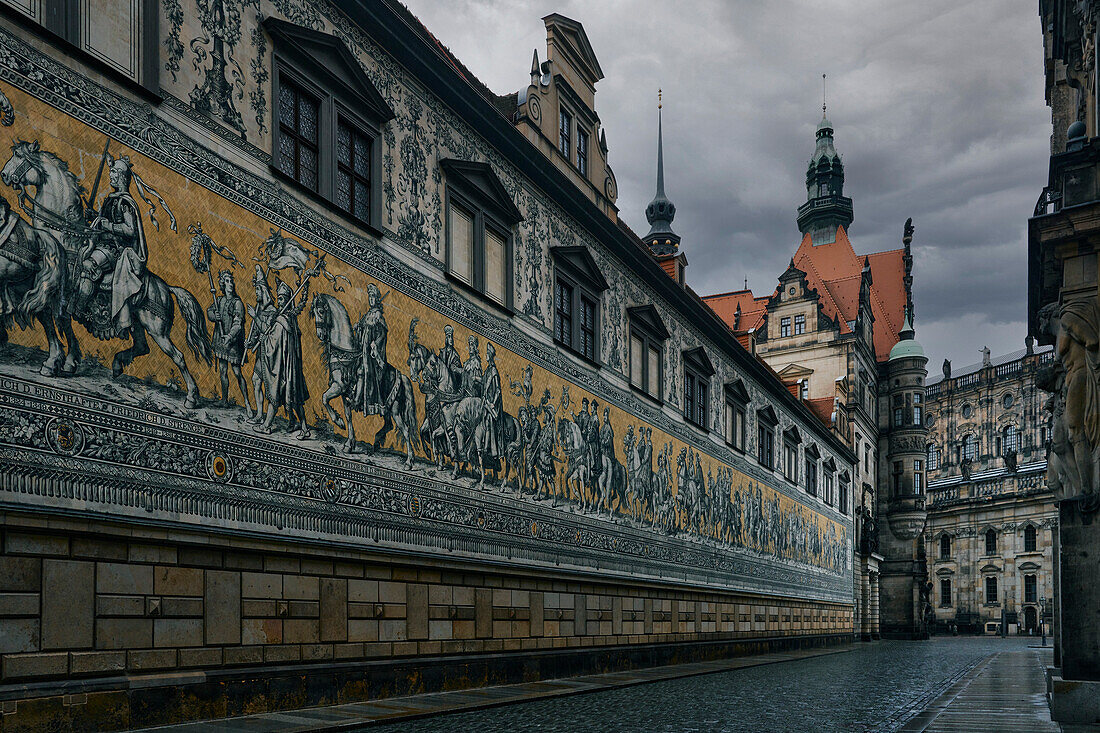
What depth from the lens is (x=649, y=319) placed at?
76.4ft

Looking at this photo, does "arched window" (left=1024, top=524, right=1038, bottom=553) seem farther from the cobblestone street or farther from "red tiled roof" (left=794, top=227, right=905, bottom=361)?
the cobblestone street

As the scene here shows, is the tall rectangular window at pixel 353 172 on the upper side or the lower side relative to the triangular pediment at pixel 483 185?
lower

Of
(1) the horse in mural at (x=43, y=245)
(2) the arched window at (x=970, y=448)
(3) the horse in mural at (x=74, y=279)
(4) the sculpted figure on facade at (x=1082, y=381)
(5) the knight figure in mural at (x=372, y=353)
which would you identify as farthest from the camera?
(2) the arched window at (x=970, y=448)

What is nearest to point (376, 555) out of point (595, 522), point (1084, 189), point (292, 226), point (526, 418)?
point (292, 226)

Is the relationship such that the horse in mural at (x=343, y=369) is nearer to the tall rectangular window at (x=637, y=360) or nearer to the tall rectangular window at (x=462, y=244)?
the tall rectangular window at (x=462, y=244)

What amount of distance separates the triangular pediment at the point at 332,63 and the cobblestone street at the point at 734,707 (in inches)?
298

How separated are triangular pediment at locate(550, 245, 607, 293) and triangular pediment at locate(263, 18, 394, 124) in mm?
6028

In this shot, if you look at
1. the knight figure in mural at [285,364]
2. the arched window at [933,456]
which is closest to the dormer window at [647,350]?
the knight figure in mural at [285,364]

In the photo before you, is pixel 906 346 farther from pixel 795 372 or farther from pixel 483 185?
pixel 483 185

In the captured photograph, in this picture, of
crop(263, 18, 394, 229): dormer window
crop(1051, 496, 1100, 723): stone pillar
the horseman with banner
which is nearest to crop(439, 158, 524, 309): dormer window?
crop(263, 18, 394, 229): dormer window

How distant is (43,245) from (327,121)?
467cm

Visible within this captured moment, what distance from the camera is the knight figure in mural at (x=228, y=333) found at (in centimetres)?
1005

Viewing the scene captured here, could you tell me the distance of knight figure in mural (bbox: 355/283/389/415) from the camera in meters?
12.3

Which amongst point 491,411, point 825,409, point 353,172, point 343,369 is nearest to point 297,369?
point 343,369
